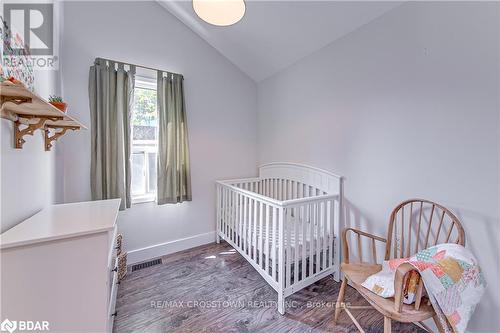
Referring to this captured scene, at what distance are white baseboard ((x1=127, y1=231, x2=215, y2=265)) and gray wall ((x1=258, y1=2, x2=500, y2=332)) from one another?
1.65 m

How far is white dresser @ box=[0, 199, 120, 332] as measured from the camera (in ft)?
2.83

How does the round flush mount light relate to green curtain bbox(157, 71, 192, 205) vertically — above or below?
above

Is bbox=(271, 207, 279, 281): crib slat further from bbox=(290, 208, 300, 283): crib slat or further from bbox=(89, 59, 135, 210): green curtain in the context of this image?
bbox=(89, 59, 135, 210): green curtain

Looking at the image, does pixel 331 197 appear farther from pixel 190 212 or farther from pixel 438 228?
pixel 190 212

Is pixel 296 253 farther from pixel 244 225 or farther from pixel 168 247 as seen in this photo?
pixel 168 247

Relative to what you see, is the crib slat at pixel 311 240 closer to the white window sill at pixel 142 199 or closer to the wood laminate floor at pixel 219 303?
the wood laminate floor at pixel 219 303

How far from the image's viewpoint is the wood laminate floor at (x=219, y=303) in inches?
60.1

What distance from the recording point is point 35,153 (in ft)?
4.48

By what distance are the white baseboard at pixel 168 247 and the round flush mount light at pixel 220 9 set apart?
232cm

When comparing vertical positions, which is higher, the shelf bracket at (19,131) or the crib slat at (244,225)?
the shelf bracket at (19,131)

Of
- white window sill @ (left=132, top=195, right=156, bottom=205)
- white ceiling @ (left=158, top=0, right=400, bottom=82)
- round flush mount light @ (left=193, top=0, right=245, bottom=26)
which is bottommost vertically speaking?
white window sill @ (left=132, top=195, right=156, bottom=205)

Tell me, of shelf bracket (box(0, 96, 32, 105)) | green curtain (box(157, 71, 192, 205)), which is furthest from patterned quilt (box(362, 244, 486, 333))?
green curtain (box(157, 71, 192, 205))

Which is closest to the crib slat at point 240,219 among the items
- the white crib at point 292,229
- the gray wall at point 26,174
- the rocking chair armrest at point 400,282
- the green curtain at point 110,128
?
the white crib at point 292,229

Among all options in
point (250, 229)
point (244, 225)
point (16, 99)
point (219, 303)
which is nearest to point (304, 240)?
point (250, 229)
